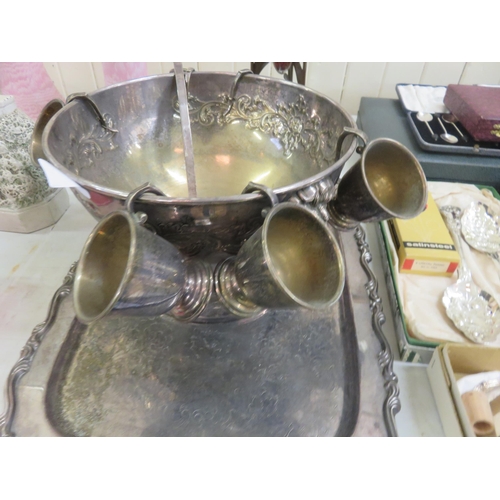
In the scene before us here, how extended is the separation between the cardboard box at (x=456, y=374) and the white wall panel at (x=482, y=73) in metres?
0.78

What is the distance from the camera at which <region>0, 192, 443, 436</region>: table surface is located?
18.0 inches

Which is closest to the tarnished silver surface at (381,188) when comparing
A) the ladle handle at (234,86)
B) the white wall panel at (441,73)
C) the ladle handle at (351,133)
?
the ladle handle at (351,133)

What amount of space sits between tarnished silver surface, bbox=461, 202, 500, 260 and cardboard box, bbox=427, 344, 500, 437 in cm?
24

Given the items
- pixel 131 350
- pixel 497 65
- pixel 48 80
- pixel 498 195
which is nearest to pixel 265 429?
pixel 131 350

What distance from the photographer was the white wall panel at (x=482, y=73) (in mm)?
937

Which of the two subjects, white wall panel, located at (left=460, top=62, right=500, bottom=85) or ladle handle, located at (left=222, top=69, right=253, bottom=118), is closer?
ladle handle, located at (left=222, top=69, right=253, bottom=118)

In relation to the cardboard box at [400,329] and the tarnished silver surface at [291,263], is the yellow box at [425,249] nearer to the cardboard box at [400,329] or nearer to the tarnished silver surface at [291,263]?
the cardboard box at [400,329]

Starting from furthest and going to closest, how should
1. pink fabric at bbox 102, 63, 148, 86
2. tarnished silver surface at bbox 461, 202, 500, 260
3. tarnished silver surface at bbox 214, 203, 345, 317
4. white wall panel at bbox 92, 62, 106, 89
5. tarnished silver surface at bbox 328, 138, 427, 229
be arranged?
white wall panel at bbox 92, 62, 106, 89
pink fabric at bbox 102, 63, 148, 86
tarnished silver surface at bbox 461, 202, 500, 260
tarnished silver surface at bbox 328, 138, 427, 229
tarnished silver surface at bbox 214, 203, 345, 317

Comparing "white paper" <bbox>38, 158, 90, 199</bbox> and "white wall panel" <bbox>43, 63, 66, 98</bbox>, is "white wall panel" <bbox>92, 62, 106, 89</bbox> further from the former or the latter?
"white paper" <bbox>38, 158, 90, 199</bbox>

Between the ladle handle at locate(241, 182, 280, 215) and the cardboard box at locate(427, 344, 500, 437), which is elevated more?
the ladle handle at locate(241, 182, 280, 215)

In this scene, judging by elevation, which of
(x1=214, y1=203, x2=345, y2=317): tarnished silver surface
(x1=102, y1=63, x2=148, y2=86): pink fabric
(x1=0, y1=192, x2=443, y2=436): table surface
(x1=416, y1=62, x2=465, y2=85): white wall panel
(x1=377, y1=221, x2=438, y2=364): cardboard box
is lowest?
(x1=0, y1=192, x2=443, y2=436): table surface

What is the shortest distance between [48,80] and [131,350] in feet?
2.29

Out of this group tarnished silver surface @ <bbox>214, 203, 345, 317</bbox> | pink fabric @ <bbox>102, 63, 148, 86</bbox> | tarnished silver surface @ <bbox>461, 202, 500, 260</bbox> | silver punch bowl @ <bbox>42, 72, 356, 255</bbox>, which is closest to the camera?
tarnished silver surface @ <bbox>214, 203, 345, 317</bbox>

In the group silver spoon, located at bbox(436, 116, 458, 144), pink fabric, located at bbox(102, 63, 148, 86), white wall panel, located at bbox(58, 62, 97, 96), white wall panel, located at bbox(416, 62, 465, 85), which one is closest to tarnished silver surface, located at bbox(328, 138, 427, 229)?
silver spoon, located at bbox(436, 116, 458, 144)
